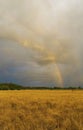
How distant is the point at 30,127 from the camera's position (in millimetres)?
13992

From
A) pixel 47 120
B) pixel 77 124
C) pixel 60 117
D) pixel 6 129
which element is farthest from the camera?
pixel 60 117

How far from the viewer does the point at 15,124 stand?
1476 centimetres

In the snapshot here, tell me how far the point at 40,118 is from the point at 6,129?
336 centimetres

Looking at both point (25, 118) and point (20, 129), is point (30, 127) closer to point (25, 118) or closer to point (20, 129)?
point (20, 129)

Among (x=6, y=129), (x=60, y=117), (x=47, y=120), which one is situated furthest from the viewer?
(x=60, y=117)

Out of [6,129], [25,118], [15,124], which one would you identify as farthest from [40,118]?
[6,129]

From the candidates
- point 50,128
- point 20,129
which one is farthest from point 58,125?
point 20,129

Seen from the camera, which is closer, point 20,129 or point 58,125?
point 20,129

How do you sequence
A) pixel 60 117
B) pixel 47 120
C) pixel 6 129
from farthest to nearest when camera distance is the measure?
1. pixel 60 117
2. pixel 47 120
3. pixel 6 129

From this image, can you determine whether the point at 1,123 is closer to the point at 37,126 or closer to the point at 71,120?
the point at 37,126

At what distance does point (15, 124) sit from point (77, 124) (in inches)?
112

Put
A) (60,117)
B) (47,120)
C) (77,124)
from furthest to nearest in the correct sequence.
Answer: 1. (60,117)
2. (47,120)
3. (77,124)

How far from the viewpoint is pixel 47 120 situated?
1559cm

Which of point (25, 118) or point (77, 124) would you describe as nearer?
point (77, 124)
